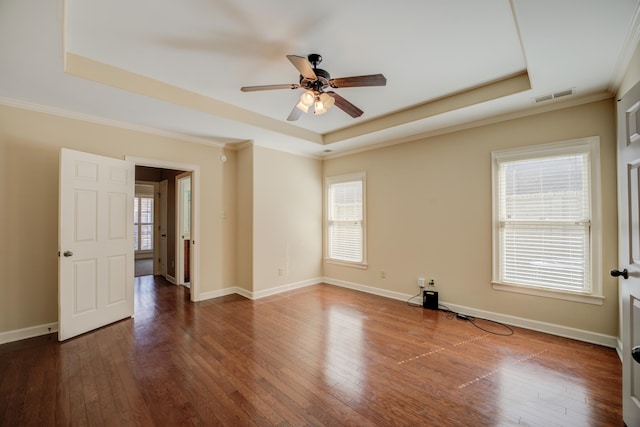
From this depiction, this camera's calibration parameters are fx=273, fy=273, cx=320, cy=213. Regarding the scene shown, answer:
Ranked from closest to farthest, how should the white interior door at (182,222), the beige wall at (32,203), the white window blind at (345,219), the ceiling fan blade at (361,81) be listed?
1. the ceiling fan blade at (361,81)
2. the beige wall at (32,203)
3. the white window blind at (345,219)
4. the white interior door at (182,222)

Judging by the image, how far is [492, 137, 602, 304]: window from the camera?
2.86m

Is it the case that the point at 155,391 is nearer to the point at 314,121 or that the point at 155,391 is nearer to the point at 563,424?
the point at 563,424

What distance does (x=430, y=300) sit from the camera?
12.9ft

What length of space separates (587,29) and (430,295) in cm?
321

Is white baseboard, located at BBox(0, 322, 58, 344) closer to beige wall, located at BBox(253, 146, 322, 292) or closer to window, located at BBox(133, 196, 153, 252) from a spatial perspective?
beige wall, located at BBox(253, 146, 322, 292)

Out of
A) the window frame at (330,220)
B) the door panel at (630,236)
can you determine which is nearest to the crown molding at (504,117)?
the window frame at (330,220)

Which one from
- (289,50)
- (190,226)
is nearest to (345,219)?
(190,226)

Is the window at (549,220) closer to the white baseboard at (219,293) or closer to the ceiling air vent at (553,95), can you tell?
the ceiling air vent at (553,95)

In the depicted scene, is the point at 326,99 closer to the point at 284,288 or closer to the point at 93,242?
the point at 93,242

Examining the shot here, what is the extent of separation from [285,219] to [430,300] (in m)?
2.70

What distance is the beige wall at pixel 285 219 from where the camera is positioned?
4.59 metres

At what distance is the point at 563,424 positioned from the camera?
1.76 metres

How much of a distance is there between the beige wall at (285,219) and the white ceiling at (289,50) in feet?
4.46

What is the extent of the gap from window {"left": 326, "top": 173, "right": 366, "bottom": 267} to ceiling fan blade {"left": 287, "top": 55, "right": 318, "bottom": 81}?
2.82 meters
